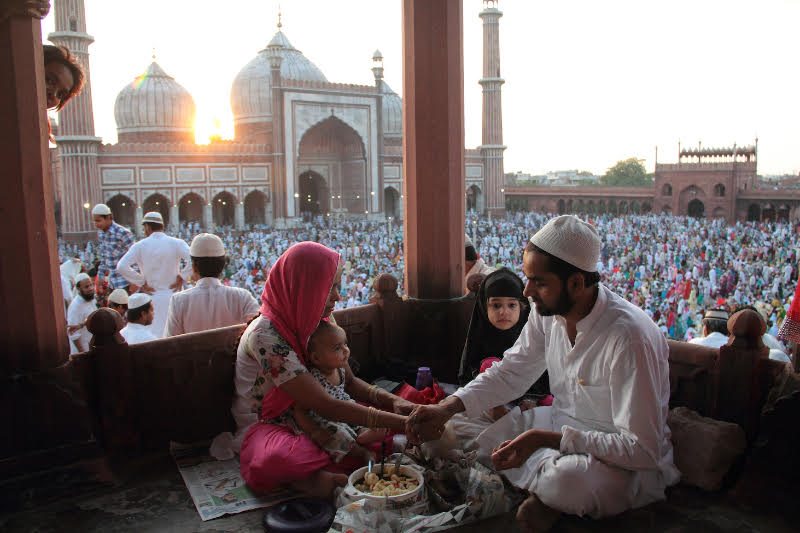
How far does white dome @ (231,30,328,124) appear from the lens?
851 inches

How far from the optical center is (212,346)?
2.24 m

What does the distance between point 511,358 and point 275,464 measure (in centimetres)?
74

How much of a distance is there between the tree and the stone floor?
37.9 metres

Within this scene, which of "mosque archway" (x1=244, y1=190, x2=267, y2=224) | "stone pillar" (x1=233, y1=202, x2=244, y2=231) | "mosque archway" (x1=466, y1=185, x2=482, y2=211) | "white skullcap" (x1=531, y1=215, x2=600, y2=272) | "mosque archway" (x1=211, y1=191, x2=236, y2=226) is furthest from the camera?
"mosque archway" (x1=466, y1=185, x2=482, y2=211)

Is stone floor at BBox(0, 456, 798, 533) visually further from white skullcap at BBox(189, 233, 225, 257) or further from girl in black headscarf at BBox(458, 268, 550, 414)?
white skullcap at BBox(189, 233, 225, 257)

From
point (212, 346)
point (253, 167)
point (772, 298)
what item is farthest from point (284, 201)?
point (212, 346)

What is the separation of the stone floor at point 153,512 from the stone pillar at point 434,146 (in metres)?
1.42

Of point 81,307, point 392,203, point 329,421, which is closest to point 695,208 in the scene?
point 392,203

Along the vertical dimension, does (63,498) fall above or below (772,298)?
above

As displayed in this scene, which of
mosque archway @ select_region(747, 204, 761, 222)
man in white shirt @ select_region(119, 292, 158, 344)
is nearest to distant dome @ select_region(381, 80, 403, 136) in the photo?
mosque archway @ select_region(747, 204, 761, 222)

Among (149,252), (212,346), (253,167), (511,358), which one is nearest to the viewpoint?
(511,358)

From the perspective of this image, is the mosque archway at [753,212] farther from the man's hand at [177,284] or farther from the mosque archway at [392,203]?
the man's hand at [177,284]

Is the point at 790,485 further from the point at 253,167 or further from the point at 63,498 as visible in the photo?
the point at 253,167

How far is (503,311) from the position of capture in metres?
2.35
